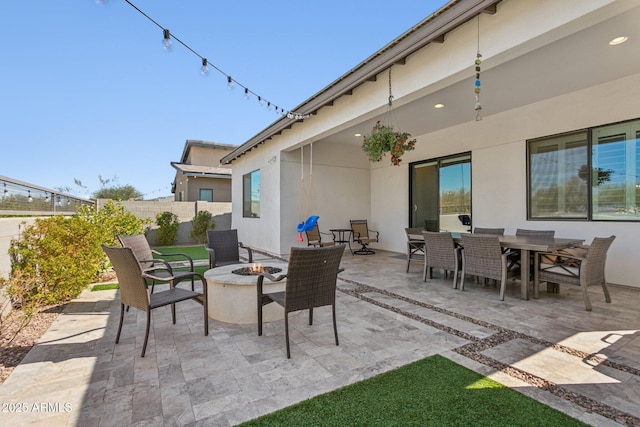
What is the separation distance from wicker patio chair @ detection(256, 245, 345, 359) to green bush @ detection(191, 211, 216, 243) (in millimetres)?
9552

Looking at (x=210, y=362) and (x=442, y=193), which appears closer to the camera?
(x=210, y=362)

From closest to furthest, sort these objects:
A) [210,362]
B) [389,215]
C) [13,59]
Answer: [210,362] < [13,59] < [389,215]

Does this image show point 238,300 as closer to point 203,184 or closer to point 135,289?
point 135,289

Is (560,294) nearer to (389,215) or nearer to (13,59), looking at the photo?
(389,215)

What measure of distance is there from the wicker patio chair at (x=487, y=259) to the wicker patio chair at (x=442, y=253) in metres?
0.16

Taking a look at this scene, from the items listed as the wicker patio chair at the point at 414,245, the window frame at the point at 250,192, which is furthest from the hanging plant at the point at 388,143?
the window frame at the point at 250,192

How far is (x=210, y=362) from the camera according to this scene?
8.00ft

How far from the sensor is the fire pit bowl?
3.63 metres

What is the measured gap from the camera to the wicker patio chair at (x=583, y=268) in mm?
3654

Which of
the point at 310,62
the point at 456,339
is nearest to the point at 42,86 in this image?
the point at 310,62

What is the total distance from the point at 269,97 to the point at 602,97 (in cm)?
566

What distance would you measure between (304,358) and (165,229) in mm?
10265

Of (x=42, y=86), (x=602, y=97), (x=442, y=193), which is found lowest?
(x=442, y=193)

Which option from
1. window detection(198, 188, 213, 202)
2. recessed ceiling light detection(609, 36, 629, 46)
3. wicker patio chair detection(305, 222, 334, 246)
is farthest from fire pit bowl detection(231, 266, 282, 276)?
window detection(198, 188, 213, 202)
